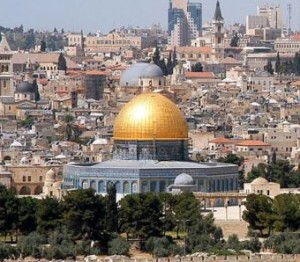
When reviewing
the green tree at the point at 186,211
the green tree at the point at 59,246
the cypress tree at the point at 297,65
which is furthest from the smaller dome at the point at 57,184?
the cypress tree at the point at 297,65

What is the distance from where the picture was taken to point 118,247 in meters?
58.1

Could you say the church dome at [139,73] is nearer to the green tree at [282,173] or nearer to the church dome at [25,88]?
the church dome at [25,88]

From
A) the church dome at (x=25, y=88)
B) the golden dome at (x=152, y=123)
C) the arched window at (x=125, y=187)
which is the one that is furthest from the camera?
the church dome at (x=25, y=88)

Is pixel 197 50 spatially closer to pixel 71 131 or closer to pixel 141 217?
pixel 71 131

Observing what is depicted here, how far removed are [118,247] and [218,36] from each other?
13473 cm

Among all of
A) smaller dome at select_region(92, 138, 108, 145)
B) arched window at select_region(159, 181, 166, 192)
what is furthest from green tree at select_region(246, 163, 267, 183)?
smaller dome at select_region(92, 138, 108, 145)

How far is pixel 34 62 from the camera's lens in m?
177

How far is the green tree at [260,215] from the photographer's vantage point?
63.2 meters

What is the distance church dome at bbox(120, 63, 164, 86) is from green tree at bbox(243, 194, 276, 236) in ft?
227

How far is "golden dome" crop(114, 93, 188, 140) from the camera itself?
7606 centimetres

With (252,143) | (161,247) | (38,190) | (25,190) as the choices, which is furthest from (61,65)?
(161,247)

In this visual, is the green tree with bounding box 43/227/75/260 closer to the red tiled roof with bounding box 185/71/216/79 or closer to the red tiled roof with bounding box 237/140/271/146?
the red tiled roof with bounding box 237/140/271/146

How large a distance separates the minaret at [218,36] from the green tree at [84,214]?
125m

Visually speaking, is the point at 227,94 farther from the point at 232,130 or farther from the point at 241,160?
the point at 241,160
